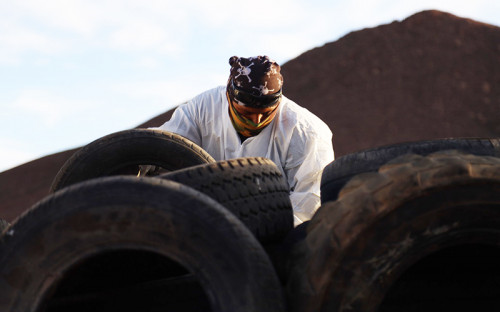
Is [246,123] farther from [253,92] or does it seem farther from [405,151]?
[405,151]

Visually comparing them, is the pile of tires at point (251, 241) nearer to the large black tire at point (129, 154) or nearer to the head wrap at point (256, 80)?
the large black tire at point (129, 154)

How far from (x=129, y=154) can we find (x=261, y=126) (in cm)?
110

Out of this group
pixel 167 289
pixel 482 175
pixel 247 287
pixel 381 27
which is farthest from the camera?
pixel 381 27

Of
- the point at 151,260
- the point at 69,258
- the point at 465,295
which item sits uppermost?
the point at 69,258

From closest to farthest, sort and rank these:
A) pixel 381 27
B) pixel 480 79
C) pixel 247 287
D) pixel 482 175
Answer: pixel 247 287, pixel 482 175, pixel 480 79, pixel 381 27

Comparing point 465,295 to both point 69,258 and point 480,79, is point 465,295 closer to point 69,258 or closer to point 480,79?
point 69,258

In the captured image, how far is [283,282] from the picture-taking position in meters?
2.19

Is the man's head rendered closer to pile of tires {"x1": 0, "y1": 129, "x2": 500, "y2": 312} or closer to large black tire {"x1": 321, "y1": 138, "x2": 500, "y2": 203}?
large black tire {"x1": 321, "y1": 138, "x2": 500, "y2": 203}

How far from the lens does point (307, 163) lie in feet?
14.3

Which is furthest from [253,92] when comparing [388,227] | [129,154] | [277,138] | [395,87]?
[395,87]

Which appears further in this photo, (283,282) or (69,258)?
(283,282)

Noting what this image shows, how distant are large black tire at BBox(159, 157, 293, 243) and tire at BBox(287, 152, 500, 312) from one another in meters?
0.31

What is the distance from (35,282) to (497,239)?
162cm

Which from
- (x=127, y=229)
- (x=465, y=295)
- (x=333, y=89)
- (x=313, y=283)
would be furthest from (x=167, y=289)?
(x=333, y=89)
